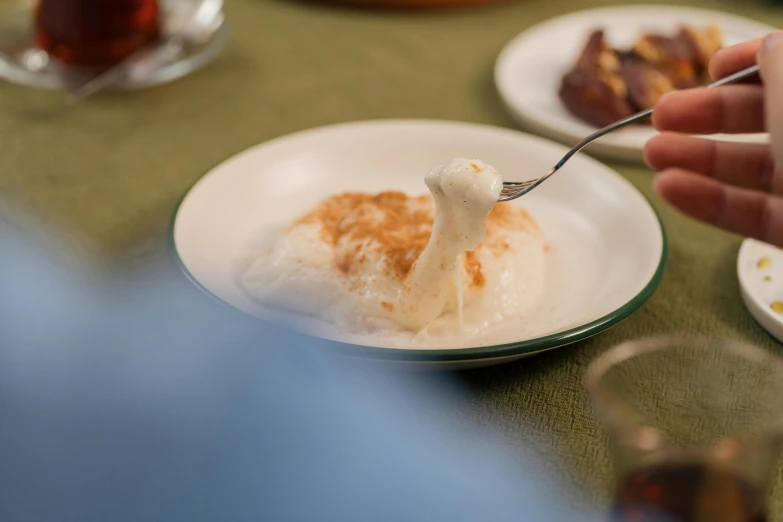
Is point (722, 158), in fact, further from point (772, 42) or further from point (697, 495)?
point (697, 495)

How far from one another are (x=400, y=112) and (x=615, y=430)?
1.05 metres

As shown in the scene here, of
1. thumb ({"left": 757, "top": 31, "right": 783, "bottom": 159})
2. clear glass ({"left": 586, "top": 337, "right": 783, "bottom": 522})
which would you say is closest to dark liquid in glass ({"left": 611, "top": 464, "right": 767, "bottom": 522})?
clear glass ({"left": 586, "top": 337, "right": 783, "bottom": 522})

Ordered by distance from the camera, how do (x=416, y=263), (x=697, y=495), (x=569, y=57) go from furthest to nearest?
1. (x=569, y=57)
2. (x=416, y=263)
3. (x=697, y=495)

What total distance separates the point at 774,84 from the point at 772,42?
59 millimetres

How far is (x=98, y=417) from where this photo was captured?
0.83m

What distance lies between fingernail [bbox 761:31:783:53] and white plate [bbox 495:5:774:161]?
525 millimetres

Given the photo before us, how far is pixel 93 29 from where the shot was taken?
4.97 ft

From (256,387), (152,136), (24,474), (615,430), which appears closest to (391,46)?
(152,136)

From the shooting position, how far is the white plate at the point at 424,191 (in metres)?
0.88

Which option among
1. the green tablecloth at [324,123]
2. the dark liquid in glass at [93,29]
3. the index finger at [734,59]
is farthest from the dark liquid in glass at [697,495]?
the dark liquid in glass at [93,29]

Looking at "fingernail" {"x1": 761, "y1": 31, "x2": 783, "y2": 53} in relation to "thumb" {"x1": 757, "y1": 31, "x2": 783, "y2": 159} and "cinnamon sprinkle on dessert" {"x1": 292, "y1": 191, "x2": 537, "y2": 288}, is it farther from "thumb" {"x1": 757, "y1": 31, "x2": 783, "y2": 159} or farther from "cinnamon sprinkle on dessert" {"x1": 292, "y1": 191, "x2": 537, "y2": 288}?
"cinnamon sprinkle on dessert" {"x1": 292, "y1": 191, "x2": 537, "y2": 288}

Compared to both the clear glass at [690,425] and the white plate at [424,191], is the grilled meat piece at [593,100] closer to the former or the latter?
the white plate at [424,191]

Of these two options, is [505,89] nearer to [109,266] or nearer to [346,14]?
[346,14]

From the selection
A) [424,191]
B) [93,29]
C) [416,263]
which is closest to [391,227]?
[416,263]
